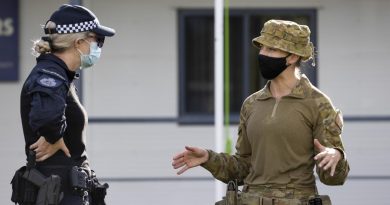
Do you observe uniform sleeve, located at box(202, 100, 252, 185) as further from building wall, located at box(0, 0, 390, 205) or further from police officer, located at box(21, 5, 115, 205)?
building wall, located at box(0, 0, 390, 205)

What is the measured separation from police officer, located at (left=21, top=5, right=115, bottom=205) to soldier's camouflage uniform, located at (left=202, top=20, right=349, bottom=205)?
853 mm

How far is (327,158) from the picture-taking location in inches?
157

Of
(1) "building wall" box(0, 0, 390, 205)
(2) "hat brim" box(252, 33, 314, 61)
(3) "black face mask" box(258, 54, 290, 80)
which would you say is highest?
(2) "hat brim" box(252, 33, 314, 61)

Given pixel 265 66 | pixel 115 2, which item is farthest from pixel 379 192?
pixel 265 66

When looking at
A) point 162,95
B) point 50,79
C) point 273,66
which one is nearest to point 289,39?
point 273,66

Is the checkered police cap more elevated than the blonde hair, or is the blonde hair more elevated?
the checkered police cap

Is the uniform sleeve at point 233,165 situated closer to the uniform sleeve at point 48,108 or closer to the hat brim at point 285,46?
the hat brim at point 285,46

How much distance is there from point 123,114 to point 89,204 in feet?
13.6

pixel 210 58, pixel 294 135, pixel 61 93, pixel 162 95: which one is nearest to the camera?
pixel 294 135

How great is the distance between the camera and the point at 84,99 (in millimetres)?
8688

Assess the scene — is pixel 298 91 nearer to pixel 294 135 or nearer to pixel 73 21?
pixel 294 135

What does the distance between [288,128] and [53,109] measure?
1.08m

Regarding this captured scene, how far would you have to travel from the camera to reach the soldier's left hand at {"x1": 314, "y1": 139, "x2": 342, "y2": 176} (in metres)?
3.98

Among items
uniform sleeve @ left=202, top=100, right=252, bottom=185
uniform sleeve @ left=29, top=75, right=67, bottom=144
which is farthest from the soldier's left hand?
uniform sleeve @ left=29, top=75, right=67, bottom=144
